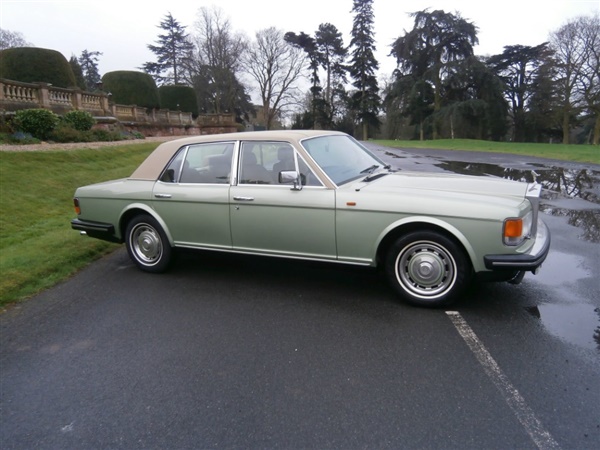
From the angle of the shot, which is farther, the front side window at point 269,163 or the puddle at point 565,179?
the puddle at point 565,179

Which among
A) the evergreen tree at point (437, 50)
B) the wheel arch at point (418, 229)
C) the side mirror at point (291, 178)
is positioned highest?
the evergreen tree at point (437, 50)

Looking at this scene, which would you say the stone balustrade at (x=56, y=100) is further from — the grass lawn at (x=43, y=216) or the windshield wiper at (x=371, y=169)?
the windshield wiper at (x=371, y=169)

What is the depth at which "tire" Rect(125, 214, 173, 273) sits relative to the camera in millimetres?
5000

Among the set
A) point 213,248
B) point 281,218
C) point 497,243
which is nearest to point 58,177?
point 213,248

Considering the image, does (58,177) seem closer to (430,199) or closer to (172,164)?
(172,164)

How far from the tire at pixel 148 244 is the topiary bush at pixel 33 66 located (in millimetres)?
19517

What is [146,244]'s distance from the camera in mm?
5133

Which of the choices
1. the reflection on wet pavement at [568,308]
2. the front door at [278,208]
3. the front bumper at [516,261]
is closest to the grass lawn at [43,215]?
the front door at [278,208]

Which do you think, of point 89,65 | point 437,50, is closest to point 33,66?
point 437,50

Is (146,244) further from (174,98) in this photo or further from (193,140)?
(174,98)

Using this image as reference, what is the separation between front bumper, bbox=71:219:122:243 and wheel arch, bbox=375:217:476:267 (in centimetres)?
342

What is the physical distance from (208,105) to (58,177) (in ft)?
191

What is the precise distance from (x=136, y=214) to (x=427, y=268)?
3.52 meters

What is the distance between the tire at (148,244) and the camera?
5.00 meters
